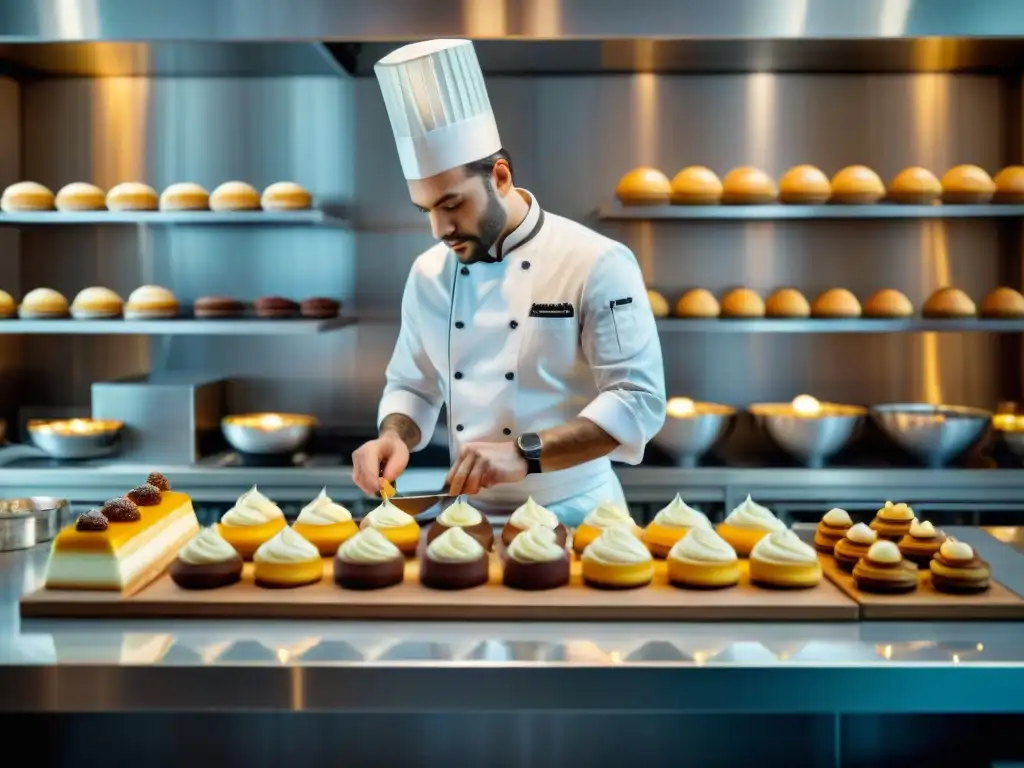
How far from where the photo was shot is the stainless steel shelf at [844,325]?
11.6ft

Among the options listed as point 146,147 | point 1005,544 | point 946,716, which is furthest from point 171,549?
point 146,147

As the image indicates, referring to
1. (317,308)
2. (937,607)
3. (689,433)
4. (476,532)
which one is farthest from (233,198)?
(937,607)

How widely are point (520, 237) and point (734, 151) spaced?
68.2 inches

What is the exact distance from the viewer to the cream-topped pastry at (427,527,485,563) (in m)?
1.71

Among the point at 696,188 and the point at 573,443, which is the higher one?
the point at 696,188

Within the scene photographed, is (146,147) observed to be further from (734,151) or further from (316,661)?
(316,661)

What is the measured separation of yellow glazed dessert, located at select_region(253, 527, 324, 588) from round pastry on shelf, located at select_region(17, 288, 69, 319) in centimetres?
228

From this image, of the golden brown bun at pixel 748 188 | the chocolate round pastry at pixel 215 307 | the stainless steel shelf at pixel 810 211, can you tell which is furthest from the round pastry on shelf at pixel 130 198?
the golden brown bun at pixel 748 188

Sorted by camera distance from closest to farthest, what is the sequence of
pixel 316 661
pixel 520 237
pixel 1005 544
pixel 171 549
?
1. pixel 316 661
2. pixel 171 549
3. pixel 1005 544
4. pixel 520 237

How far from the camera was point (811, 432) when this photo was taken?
136 inches

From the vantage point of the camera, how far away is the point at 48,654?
1506 millimetres

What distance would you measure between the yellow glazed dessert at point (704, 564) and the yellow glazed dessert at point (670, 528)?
0.13 m

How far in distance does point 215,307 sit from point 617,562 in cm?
232

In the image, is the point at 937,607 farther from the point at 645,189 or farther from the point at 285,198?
the point at 285,198
